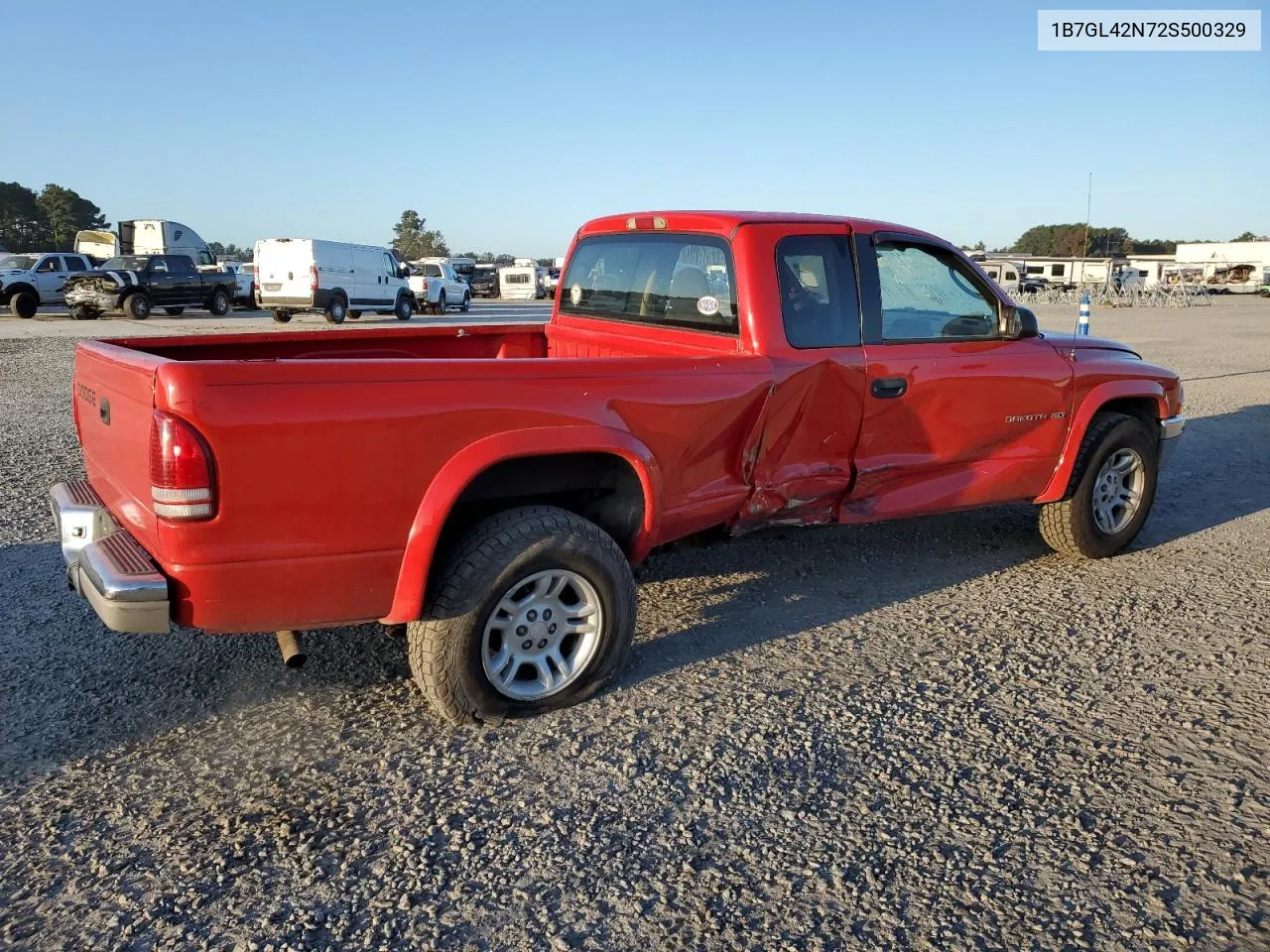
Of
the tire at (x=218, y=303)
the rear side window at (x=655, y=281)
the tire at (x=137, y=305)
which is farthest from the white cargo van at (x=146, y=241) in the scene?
the rear side window at (x=655, y=281)

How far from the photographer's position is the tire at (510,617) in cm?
332

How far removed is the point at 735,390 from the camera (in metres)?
3.88

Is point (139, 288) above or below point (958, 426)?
above

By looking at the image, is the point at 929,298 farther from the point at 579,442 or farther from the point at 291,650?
the point at 291,650

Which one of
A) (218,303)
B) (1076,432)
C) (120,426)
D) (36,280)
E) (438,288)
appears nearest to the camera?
(120,426)

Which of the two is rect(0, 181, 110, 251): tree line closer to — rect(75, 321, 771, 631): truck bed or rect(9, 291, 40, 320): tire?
rect(9, 291, 40, 320): tire

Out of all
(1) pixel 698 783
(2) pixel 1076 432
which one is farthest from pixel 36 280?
(1) pixel 698 783

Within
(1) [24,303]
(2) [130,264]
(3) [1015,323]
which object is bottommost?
(3) [1015,323]

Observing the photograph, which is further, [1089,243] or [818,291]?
[1089,243]

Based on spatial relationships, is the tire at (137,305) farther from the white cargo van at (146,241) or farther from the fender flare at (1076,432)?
the fender flare at (1076,432)

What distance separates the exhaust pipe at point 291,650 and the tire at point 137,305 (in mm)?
24818

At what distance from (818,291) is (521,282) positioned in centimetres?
3989

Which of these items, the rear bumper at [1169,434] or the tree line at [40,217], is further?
the tree line at [40,217]

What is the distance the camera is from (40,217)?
2623 inches
